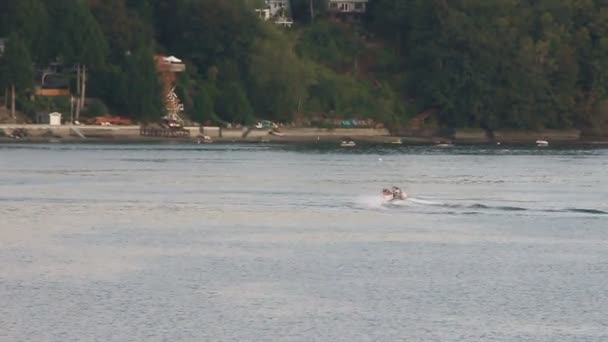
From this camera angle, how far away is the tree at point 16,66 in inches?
4087

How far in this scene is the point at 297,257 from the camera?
137 ft

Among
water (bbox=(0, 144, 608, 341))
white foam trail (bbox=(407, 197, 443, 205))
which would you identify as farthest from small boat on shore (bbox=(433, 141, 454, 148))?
white foam trail (bbox=(407, 197, 443, 205))

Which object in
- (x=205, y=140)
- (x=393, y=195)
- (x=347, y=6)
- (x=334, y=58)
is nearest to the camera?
(x=393, y=195)

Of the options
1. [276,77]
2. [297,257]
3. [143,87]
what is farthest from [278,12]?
[297,257]

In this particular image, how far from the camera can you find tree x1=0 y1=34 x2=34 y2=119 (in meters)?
104

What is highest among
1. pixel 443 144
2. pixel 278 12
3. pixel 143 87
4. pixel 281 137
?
pixel 278 12

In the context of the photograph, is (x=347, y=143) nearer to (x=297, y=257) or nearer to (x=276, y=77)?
(x=276, y=77)

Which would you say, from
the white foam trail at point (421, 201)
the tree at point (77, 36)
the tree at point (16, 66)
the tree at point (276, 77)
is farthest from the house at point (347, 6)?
the white foam trail at point (421, 201)

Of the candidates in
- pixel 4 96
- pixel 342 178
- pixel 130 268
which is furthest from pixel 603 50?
pixel 130 268

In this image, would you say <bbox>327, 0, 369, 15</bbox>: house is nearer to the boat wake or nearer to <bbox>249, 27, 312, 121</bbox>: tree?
<bbox>249, 27, 312, 121</bbox>: tree

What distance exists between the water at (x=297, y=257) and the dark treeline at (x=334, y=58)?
34483mm

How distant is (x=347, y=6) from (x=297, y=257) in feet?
310

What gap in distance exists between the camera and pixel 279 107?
11894 cm

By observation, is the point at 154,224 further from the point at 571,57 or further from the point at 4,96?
the point at 571,57
